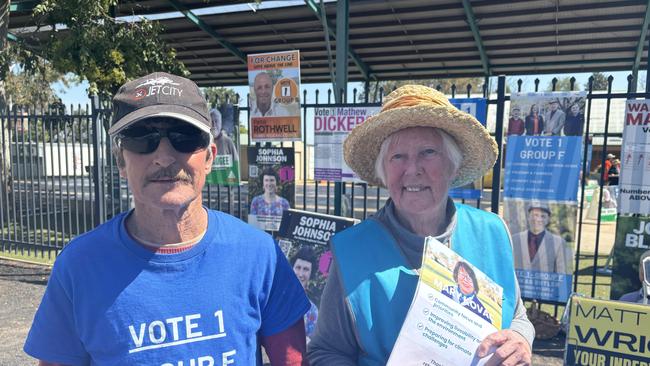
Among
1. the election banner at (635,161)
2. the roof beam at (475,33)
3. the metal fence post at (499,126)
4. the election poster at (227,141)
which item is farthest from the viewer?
the roof beam at (475,33)

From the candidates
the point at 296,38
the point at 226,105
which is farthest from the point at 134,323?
the point at 296,38

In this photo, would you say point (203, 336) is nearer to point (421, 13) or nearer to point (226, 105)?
point (226, 105)

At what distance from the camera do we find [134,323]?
1391mm

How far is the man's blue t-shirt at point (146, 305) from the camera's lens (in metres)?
1.39

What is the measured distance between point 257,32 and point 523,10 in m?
5.70

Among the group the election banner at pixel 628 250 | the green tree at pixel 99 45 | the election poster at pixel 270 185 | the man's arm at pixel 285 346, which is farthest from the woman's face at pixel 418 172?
the green tree at pixel 99 45

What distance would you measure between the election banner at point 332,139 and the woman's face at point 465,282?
3342mm

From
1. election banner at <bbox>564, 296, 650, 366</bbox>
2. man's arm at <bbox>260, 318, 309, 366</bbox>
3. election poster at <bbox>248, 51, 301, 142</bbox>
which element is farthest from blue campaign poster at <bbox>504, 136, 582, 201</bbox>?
man's arm at <bbox>260, 318, 309, 366</bbox>

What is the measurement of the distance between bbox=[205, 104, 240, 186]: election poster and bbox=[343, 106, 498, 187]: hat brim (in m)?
3.58

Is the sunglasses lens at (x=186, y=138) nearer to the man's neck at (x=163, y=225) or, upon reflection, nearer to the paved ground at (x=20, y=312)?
the man's neck at (x=163, y=225)

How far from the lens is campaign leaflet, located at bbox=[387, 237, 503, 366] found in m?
1.39

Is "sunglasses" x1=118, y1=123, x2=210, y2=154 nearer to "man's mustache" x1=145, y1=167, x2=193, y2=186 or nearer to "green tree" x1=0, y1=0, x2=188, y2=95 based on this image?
"man's mustache" x1=145, y1=167, x2=193, y2=186

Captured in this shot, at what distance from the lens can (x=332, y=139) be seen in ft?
16.1

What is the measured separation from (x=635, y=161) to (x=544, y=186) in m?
0.74
